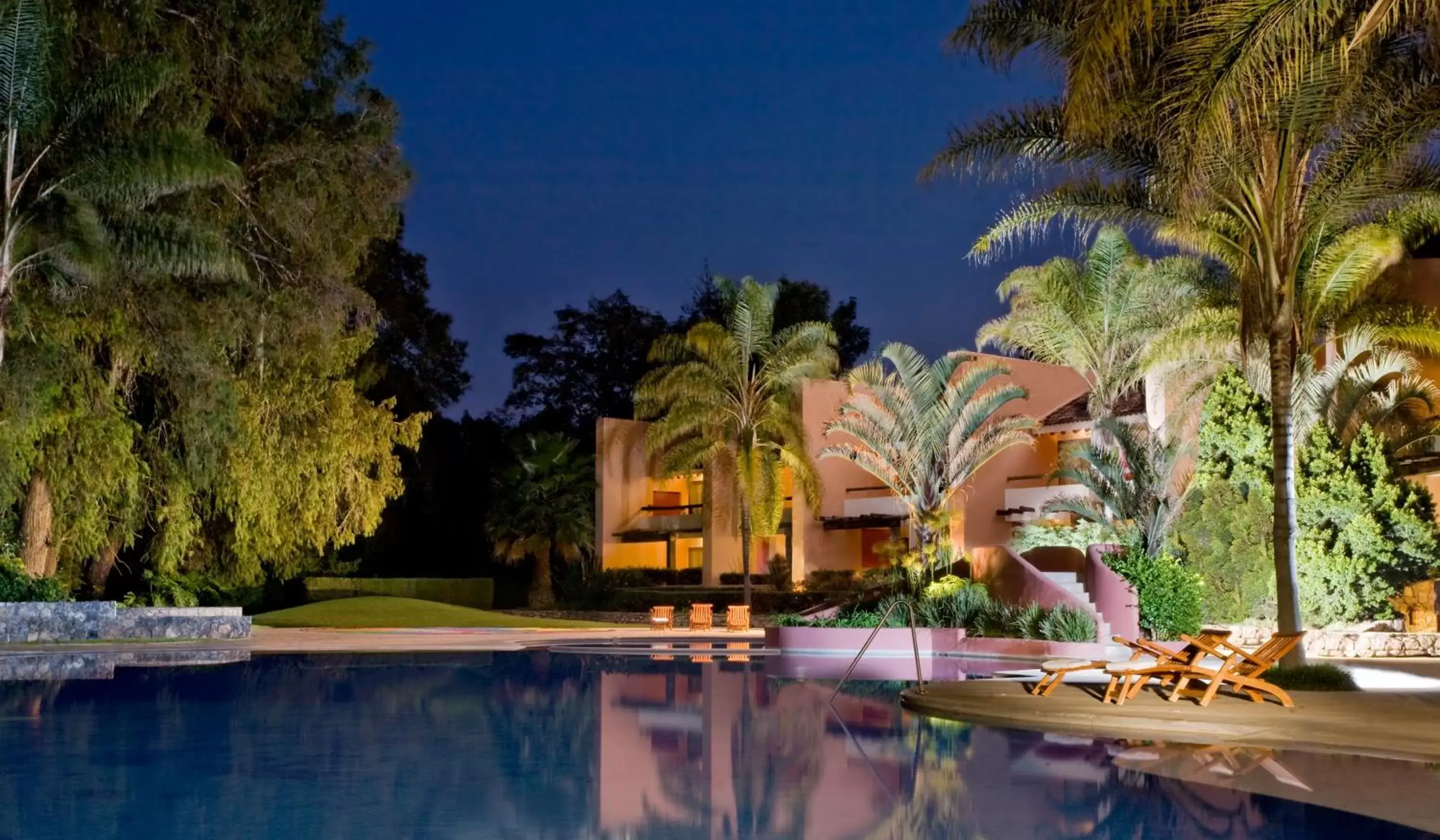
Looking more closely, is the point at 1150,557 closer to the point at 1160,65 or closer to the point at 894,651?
the point at 894,651

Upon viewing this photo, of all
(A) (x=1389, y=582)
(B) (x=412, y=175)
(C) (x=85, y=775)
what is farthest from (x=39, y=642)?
(A) (x=1389, y=582)

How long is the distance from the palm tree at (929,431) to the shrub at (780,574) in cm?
903

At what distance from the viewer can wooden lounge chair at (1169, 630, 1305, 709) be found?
1161 cm

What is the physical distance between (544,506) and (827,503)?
870 cm

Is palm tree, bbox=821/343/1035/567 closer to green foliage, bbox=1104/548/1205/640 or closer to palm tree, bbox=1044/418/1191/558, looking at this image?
palm tree, bbox=1044/418/1191/558

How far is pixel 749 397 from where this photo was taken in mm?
38656

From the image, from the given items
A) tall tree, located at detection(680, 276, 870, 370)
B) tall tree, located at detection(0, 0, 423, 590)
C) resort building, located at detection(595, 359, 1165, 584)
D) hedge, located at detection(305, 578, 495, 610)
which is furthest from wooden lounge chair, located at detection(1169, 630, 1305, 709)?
tall tree, located at detection(680, 276, 870, 370)

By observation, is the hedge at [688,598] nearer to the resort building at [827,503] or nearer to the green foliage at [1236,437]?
the resort building at [827,503]

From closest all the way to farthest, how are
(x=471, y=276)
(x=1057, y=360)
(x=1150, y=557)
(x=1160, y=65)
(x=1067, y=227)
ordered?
(x=1160, y=65)
(x=1067, y=227)
(x=1150, y=557)
(x=1057, y=360)
(x=471, y=276)

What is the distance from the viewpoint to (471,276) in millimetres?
111938

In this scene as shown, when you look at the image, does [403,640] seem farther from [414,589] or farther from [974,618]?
[414,589]

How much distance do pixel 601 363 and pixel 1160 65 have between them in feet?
150

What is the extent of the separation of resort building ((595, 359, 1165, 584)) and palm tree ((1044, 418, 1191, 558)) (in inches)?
118

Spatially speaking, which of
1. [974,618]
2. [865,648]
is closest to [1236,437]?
[974,618]
